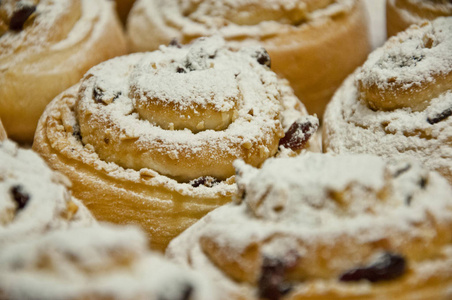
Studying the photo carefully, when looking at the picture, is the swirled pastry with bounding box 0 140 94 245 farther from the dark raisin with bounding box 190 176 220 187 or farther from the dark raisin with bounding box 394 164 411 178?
the dark raisin with bounding box 394 164 411 178

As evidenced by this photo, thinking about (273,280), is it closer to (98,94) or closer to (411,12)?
(98,94)

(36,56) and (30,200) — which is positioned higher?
(30,200)

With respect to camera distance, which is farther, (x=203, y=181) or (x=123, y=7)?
(x=123, y=7)

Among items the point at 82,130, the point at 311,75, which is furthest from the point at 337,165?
the point at 311,75

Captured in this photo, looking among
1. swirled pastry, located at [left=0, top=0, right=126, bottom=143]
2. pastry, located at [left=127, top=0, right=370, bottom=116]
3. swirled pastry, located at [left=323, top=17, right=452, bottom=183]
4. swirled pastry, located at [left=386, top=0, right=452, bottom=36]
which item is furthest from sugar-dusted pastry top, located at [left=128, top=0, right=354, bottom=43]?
swirled pastry, located at [left=323, top=17, right=452, bottom=183]

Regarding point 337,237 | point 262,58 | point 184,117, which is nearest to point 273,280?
point 337,237

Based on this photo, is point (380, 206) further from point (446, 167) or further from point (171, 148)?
point (171, 148)
